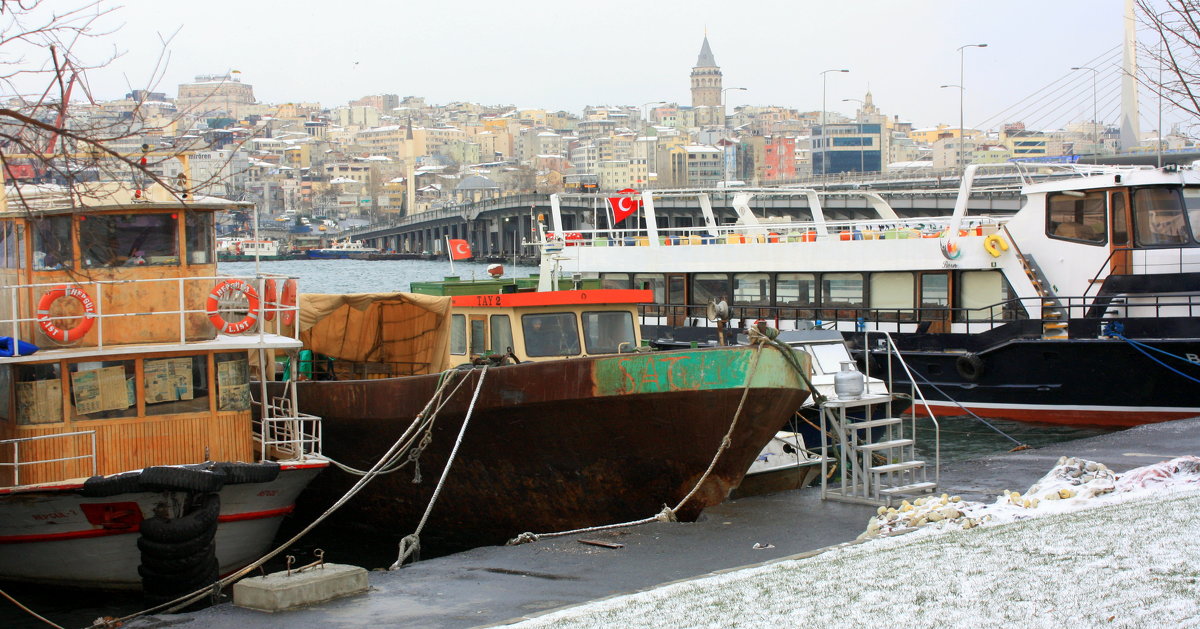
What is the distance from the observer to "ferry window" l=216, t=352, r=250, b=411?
39.7 feet

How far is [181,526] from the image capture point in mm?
10797

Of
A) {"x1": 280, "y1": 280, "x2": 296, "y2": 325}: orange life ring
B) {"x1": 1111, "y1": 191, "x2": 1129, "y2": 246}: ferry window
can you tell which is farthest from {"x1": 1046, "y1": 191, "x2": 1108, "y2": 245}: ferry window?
{"x1": 280, "y1": 280, "x2": 296, "y2": 325}: orange life ring

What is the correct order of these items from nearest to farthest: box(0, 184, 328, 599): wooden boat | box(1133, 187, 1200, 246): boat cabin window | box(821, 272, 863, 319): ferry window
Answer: box(0, 184, 328, 599): wooden boat
box(1133, 187, 1200, 246): boat cabin window
box(821, 272, 863, 319): ferry window

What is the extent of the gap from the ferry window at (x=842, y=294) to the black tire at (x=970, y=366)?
2.93 meters

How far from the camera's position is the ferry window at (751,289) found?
25047 millimetres

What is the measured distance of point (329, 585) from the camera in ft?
28.1

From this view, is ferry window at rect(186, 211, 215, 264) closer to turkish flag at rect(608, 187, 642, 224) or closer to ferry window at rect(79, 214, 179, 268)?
ferry window at rect(79, 214, 179, 268)

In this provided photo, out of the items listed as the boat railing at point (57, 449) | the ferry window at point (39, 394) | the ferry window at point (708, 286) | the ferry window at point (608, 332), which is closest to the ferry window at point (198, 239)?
the ferry window at point (39, 394)

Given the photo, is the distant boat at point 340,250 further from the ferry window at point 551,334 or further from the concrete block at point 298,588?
the concrete block at point 298,588

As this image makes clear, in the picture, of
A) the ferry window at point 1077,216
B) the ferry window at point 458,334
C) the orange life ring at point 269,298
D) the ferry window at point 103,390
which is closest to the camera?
the ferry window at point 103,390

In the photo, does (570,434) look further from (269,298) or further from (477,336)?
(269,298)

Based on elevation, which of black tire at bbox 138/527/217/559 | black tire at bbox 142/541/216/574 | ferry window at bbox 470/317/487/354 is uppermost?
ferry window at bbox 470/317/487/354

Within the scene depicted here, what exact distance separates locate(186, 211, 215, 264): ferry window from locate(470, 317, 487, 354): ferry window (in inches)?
127

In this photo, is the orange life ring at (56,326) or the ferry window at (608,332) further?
the ferry window at (608,332)
